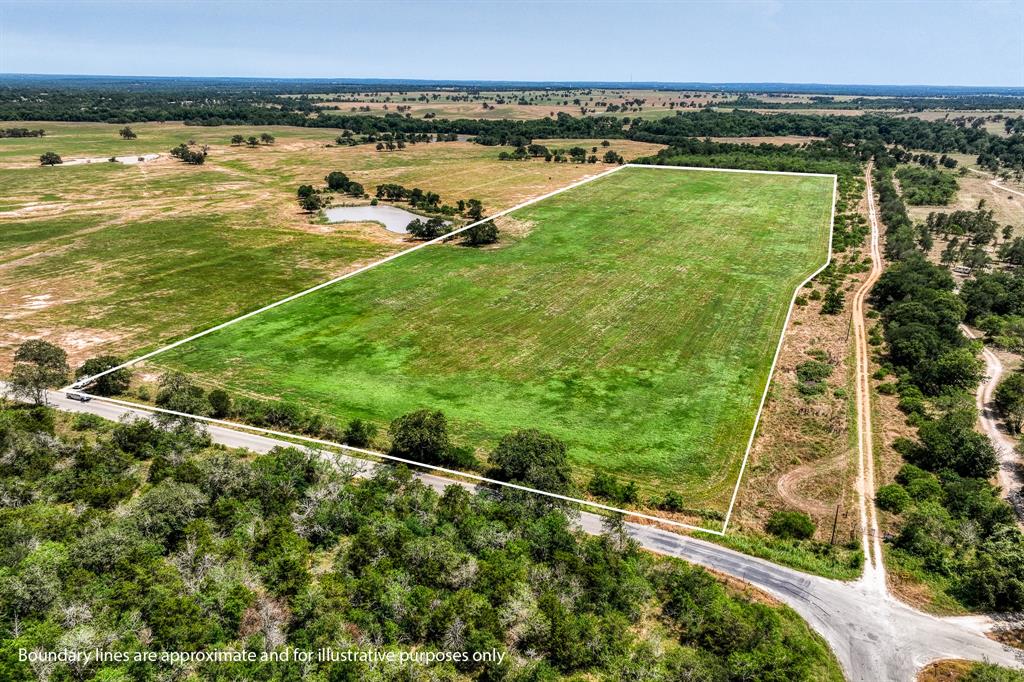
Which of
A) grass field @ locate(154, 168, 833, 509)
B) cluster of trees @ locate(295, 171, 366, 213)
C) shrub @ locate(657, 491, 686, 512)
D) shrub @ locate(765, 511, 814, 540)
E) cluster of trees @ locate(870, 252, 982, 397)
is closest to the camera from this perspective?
shrub @ locate(765, 511, 814, 540)

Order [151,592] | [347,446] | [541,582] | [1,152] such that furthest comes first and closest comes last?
[1,152], [347,446], [541,582], [151,592]

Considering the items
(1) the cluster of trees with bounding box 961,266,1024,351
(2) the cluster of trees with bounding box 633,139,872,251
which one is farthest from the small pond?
(1) the cluster of trees with bounding box 961,266,1024,351

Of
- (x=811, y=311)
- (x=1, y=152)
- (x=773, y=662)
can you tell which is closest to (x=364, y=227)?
(x=811, y=311)

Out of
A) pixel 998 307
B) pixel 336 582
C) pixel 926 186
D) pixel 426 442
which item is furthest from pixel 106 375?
pixel 926 186

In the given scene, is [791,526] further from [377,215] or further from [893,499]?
[377,215]

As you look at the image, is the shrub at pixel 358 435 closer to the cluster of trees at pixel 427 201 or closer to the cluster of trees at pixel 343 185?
the cluster of trees at pixel 427 201

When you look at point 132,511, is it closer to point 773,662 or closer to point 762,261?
point 773,662

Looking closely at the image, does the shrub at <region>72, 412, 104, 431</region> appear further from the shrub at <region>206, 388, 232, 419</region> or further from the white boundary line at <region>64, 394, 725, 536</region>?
the shrub at <region>206, 388, 232, 419</region>

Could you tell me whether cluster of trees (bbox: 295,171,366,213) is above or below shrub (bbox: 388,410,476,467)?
above
